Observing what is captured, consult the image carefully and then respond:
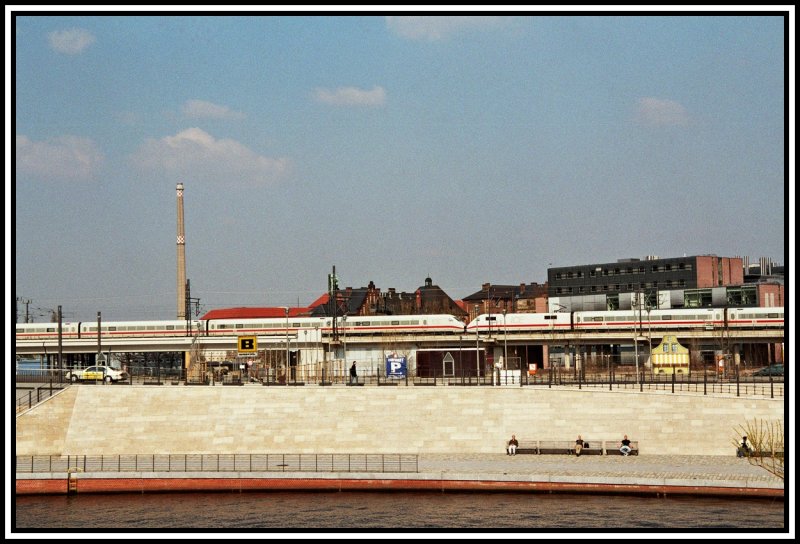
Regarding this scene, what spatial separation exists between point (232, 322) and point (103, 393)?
42403 millimetres

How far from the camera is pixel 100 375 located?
62219mm

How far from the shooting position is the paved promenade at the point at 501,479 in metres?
40.7

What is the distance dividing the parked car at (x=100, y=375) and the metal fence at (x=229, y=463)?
10.1 meters

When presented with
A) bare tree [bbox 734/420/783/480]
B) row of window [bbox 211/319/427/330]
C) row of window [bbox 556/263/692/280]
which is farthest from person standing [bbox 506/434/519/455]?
row of window [bbox 556/263/692/280]

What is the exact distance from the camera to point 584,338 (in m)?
91.3

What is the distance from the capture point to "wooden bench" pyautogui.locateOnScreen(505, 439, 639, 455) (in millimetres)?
47822

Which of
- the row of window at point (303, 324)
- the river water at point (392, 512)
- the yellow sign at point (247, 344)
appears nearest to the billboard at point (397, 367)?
the yellow sign at point (247, 344)

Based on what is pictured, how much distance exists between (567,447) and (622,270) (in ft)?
293

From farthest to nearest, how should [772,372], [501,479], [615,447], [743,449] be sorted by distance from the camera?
[772,372] < [615,447] < [743,449] < [501,479]

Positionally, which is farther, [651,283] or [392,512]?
[651,283]

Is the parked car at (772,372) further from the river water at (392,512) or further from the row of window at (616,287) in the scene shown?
the row of window at (616,287)

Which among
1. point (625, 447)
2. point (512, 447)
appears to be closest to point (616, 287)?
point (512, 447)

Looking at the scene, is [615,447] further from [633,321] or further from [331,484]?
[633,321]

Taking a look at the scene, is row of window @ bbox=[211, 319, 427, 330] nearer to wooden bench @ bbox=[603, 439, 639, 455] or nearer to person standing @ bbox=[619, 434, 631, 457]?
wooden bench @ bbox=[603, 439, 639, 455]
